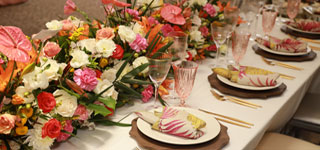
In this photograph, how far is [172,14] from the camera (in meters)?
1.60

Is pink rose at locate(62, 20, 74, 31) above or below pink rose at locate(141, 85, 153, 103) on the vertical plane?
above

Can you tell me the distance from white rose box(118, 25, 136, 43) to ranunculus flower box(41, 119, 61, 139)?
459 millimetres

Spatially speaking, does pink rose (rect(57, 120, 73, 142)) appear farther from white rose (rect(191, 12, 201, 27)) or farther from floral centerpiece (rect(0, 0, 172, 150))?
white rose (rect(191, 12, 201, 27))

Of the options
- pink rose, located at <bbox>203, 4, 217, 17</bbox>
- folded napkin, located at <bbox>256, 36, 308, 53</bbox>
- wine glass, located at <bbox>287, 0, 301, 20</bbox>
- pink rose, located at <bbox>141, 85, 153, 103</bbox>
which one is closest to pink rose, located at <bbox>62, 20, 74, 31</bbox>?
pink rose, located at <bbox>141, 85, 153, 103</bbox>

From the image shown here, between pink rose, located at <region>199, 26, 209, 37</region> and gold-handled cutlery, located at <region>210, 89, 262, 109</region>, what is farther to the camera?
pink rose, located at <region>199, 26, 209, 37</region>

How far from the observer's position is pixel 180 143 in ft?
3.35

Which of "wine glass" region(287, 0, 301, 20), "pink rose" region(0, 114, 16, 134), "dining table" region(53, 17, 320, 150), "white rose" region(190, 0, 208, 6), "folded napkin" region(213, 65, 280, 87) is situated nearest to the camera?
"pink rose" region(0, 114, 16, 134)

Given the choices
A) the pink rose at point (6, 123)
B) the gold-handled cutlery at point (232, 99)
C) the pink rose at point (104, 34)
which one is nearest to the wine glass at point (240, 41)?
the gold-handled cutlery at point (232, 99)

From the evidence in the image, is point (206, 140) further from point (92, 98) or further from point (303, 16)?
point (303, 16)

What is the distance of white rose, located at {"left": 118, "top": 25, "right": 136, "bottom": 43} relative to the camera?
1290 mm

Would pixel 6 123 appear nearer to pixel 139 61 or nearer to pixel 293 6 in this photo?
pixel 139 61

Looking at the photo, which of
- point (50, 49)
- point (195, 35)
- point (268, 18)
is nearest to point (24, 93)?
point (50, 49)

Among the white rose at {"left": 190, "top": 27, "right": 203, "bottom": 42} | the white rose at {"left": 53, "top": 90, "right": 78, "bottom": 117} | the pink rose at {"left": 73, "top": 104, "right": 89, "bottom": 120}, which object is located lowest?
the pink rose at {"left": 73, "top": 104, "right": 89, "bottom": 120}

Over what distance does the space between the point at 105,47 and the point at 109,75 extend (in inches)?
3.8
